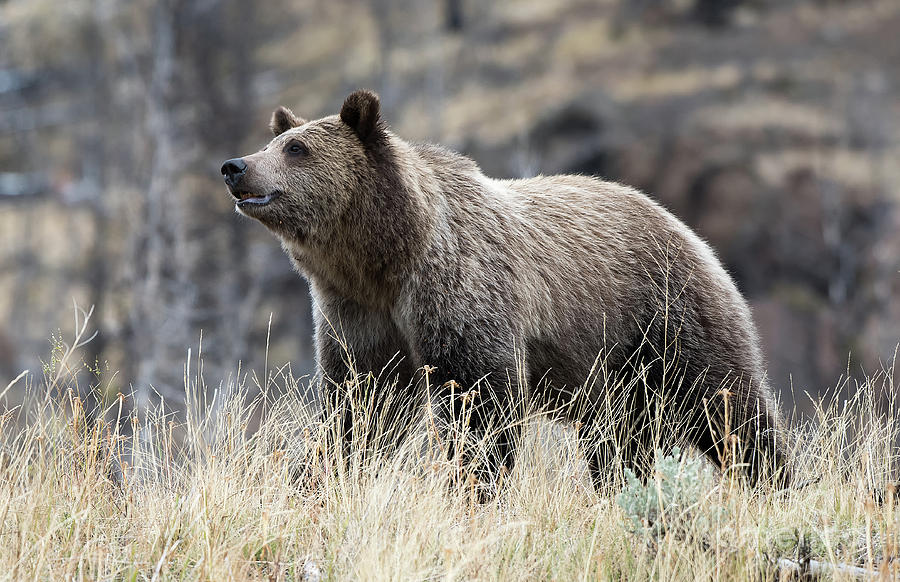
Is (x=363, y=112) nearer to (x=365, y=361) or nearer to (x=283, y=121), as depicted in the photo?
(x=283, y=121)

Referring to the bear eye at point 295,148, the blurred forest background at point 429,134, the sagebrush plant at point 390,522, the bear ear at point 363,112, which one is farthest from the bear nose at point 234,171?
the blurred forest background at point 429,134

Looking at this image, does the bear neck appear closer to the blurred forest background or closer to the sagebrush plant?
the sagebrush plant

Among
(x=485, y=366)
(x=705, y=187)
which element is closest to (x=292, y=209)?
(x=485, y=366)

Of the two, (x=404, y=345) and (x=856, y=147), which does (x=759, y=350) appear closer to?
(x=404, y=345)

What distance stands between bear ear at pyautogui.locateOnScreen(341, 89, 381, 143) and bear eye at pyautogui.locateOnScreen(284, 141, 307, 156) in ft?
1.04

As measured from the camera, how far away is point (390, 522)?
13.9 ft

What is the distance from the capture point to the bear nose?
571cm

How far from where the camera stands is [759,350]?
661 cm

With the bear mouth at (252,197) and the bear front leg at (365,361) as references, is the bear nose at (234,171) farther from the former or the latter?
the bear front leg at (365,361)

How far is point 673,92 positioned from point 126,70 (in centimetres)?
1782

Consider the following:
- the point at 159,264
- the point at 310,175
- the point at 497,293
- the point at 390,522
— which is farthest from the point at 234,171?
the point at 159,264

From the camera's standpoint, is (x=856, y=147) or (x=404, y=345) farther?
(x=856, y=147)

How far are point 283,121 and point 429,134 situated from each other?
2805 centimetres

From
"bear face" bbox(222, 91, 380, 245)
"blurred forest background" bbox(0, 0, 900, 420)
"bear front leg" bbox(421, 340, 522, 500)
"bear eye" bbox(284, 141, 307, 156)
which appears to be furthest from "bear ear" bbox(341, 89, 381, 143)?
"blurred forest background" bbox(0, 0, 900, 420)
